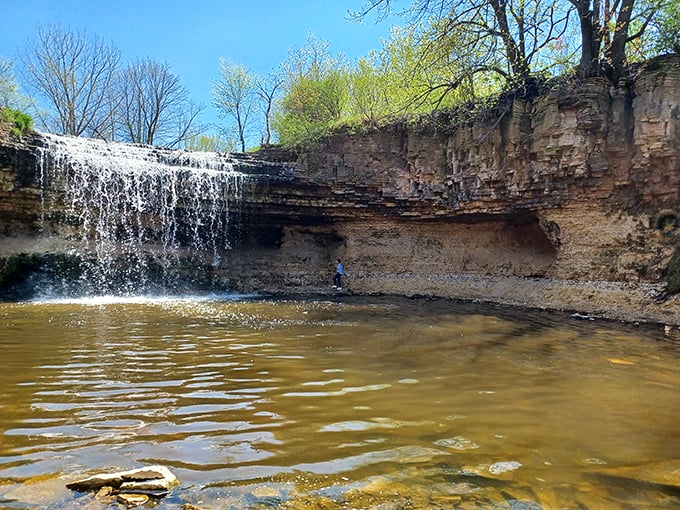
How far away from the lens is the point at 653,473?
2832mm

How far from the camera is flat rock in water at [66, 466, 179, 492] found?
7.98ft

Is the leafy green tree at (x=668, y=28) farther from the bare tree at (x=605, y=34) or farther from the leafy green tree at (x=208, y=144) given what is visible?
the leafy green tree at (x=208, y=144)

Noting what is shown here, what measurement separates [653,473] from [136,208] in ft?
55.5

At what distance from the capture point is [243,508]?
91.4 inches

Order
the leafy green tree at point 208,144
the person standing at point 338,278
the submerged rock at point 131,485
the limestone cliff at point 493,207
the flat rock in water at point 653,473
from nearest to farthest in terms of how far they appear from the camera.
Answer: the submerged rock at point 131,485
the flat rock in water at point 653,473
the limestone cliff at point 493,207
the person standing at point 338,278
the leafy green tree at point 208,144

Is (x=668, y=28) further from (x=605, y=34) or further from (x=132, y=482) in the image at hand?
(x=132, y=482)

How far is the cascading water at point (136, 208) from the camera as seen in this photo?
15.5 m

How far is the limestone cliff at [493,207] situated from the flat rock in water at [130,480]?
11608 millimetres

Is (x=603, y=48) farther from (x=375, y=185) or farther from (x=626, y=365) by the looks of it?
(x=626, y=365)

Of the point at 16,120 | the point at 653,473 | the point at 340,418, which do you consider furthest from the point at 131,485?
the point at 16,120

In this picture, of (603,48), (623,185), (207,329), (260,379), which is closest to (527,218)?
(623,185)

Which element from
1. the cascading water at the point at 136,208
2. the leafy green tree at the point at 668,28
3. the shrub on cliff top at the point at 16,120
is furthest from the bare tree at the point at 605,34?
the shrub on cliff top at the point at 16,120

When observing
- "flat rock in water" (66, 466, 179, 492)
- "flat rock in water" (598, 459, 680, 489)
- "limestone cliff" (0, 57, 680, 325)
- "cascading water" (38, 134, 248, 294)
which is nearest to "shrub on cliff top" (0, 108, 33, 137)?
"limestone cliff" (0, 57, 680, 325)

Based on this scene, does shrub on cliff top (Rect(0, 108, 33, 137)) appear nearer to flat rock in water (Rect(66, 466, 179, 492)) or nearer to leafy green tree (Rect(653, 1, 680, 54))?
flat rock in water (Rect(66, 466, 179, 492))
